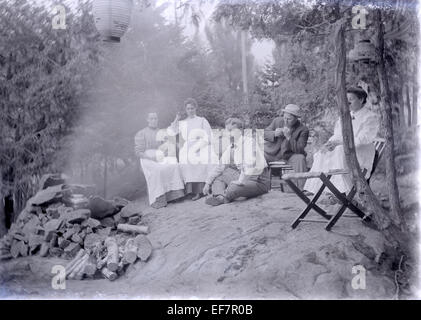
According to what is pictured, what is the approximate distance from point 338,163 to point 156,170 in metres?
1.94

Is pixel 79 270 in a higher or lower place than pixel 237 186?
lower

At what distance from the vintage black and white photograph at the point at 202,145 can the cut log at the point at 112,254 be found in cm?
2

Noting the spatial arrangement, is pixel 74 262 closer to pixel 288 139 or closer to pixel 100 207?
pixel 100 207

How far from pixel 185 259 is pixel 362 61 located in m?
2.62

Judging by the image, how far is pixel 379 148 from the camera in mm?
5355

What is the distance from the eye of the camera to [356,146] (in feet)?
17.4

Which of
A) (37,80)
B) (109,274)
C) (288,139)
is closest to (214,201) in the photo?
(288,139)

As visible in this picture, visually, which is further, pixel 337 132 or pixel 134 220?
pixel 134 220

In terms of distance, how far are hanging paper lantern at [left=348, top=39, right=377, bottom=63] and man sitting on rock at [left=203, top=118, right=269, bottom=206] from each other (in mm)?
1325

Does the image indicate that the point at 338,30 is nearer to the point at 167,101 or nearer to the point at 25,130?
the point at 167,101

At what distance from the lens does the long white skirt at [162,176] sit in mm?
5711
